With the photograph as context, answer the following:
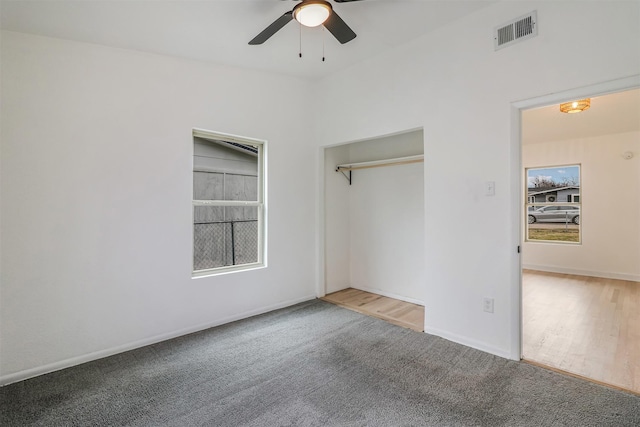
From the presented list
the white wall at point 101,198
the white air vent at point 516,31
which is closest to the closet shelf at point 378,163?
the white air vent at point 516,31

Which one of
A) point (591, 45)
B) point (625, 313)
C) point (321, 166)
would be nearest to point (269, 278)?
point (321, 166)

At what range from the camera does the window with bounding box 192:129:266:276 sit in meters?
3.28

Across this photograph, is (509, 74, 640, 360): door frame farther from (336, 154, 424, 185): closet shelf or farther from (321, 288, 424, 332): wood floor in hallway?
(336, 154, 424, 185): closet shelf

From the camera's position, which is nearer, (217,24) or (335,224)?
(217,24)

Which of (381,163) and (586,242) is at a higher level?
(381,163)

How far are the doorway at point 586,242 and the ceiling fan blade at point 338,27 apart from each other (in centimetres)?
233

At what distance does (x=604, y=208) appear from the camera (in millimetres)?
5578

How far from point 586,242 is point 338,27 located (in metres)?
6.43

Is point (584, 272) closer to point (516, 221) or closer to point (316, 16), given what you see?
point (516, 221)

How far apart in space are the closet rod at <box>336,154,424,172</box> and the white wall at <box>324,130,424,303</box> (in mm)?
125

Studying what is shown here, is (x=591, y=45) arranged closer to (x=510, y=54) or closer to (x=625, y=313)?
(x=510, y=54)

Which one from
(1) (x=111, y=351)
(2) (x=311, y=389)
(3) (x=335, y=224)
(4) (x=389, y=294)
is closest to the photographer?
(2) (x=311, y=389)

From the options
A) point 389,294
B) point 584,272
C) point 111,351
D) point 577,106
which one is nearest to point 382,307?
point 389,294

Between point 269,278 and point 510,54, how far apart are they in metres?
3.28
